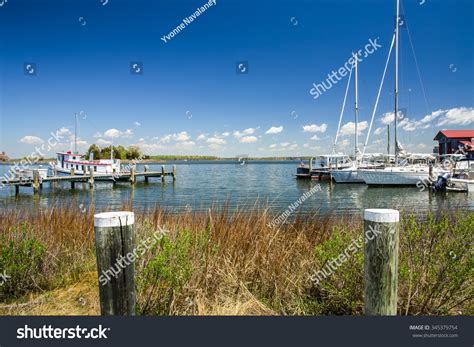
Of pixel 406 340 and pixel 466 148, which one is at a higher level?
pixel 466 148

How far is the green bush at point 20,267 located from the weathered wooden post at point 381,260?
14.3ft

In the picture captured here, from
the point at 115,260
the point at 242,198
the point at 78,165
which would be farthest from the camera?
the point at 78,165

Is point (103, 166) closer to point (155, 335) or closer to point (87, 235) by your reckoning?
point (87, 235)

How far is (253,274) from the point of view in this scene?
4.48m

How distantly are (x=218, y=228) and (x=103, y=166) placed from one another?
133 feet

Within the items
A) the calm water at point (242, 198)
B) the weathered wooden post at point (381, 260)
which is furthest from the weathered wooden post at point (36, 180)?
the weathered wooden post at point (381, 260)

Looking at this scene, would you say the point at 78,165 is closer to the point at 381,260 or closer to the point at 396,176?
the point at 396,176

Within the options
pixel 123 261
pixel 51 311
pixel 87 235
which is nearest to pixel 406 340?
pixel 123 261

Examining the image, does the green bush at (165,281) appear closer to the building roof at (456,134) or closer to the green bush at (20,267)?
the green bush at (20,267)

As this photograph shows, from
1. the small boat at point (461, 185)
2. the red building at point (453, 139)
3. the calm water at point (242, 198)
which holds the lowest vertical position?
the calm water at point (242, 198)

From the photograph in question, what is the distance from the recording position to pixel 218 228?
5570 mm

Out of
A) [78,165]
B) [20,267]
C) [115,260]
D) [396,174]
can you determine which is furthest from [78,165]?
[115,260]

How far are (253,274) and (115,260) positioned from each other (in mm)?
2220

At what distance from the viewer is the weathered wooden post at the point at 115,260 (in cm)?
278
